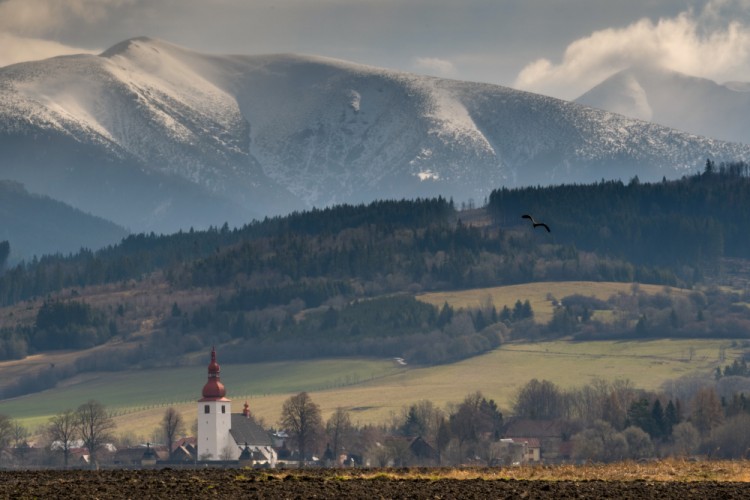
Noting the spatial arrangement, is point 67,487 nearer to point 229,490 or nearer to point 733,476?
point 229,490

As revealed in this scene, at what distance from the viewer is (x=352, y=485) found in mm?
66062

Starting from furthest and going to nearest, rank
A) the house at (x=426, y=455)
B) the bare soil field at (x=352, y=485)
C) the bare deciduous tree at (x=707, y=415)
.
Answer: the house at (x=426, y=455), the bare deciduous tree at (x=707, y=415), the bare soil field at (x=352, y=485)

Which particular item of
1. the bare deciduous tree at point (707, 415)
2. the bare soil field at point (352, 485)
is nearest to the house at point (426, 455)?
the bare deciduous tree at point (707, 415)

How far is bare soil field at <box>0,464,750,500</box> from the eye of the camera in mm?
62031

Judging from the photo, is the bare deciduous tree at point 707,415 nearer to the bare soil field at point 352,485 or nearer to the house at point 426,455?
the house at point 426,455

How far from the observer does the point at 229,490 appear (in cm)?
Result: 6397

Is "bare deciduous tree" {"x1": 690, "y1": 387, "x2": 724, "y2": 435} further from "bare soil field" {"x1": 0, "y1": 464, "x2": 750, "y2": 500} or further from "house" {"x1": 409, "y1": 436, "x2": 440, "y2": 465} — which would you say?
"bare soil field" {"x1": 0, "y1": 464, "x2": 750, "y2": 500}

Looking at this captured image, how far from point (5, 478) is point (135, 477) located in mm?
5178

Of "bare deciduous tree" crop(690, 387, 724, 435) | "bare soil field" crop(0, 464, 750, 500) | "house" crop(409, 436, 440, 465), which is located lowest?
"house" crop(409, 436, 440, 465)

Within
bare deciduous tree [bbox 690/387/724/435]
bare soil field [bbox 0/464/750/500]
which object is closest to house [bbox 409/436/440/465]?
bare deciduous tree [bbox 690/387/724/435]

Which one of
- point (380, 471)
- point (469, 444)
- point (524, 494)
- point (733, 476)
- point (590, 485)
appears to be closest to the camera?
point (524, 494)

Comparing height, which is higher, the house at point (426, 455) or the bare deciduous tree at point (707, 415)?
the bare deciduous tree at point (707, 415)

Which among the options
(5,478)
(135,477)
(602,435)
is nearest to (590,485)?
(135,477)

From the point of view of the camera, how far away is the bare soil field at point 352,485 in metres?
62.0
